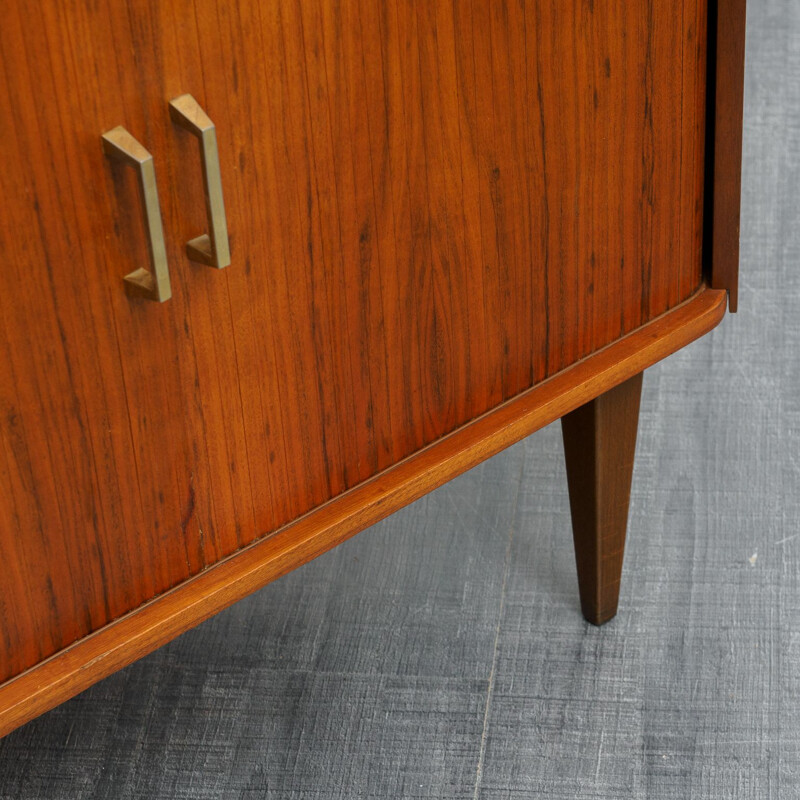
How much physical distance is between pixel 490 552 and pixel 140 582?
67 cm

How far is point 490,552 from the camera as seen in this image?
4.70ft

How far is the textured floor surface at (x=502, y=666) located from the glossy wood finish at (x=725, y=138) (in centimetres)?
40

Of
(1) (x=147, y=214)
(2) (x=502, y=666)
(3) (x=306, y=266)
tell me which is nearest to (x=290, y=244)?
(3) (x=306, y=266)

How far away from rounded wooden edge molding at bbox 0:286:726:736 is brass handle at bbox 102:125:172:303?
0.74ft

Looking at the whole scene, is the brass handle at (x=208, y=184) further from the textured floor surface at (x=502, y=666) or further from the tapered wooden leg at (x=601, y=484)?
the textured floor surface at (x=502, y=666)

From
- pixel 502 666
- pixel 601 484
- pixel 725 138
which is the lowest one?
pixel 502 666

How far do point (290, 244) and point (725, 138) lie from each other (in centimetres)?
41

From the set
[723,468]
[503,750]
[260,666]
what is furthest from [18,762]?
[723,468]

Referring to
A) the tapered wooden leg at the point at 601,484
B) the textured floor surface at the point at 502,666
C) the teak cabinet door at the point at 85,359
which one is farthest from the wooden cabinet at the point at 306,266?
the textured floor surface at the point at 502,666

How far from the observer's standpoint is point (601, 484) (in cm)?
122

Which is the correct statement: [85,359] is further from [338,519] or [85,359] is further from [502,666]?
[502,666]

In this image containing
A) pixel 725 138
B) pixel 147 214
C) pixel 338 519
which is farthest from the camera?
pixel 725 138

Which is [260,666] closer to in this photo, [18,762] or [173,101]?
[18,762]

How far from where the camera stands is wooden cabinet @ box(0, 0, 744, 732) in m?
0.69
